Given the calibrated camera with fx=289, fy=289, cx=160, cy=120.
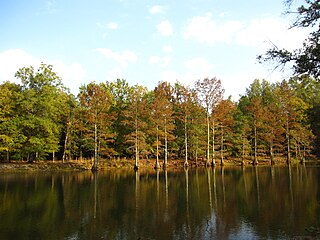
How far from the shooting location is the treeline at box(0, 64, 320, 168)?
43.0m

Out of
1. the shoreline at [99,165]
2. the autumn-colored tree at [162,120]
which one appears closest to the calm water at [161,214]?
the shoreline at [99,165]

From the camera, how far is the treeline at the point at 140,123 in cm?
4300

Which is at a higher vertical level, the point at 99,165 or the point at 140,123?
the point at 140,123

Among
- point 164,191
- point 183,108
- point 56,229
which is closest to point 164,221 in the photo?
point 56,229

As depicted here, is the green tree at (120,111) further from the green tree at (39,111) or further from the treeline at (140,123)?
the green tree at (39,111)

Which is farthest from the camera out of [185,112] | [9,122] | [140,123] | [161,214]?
[185,112]

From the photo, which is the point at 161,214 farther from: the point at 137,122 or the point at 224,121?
the point at 224,121

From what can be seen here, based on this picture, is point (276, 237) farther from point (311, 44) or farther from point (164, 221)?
point (311, 44)

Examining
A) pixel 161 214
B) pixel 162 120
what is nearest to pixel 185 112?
pixel 162 120

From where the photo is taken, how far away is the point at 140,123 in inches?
1741

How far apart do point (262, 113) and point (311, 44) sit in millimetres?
44161

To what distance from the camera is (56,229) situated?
11.4 m

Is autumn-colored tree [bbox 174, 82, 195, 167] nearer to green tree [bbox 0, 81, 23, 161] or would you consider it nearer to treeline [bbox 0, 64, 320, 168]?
treeline [bbox 0, 64, 320, 168]

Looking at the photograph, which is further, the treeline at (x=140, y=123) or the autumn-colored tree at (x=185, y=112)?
the autumn-colored tree at (x=185, y=112)
